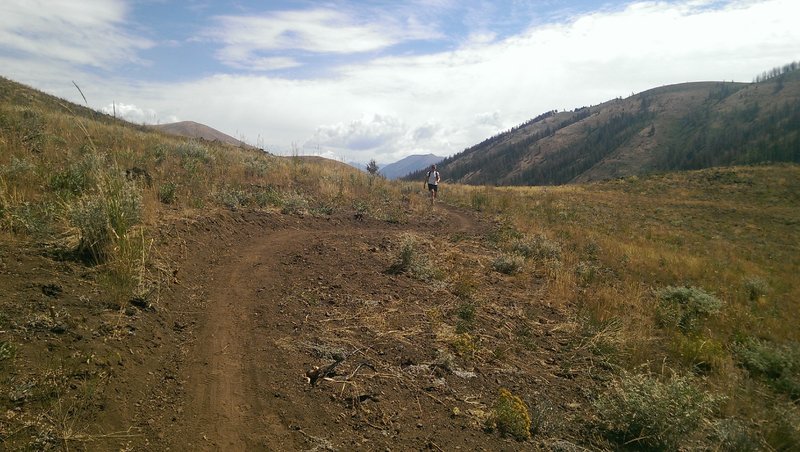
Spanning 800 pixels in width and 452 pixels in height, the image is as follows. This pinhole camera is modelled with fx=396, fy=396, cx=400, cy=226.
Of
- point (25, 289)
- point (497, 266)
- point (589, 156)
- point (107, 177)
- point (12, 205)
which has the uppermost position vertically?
point (589, 156)

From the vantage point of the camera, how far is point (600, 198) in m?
33.3

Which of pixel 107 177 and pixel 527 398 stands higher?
pixel 107 177

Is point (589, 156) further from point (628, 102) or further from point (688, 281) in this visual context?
point (688, 281)

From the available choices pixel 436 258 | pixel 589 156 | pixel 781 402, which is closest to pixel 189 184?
pixel 436 258

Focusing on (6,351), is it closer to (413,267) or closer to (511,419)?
(511,419)

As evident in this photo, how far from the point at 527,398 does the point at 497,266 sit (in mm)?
4911

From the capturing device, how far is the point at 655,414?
361cm

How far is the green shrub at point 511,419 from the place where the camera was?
343cm

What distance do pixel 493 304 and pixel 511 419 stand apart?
10.0 ft

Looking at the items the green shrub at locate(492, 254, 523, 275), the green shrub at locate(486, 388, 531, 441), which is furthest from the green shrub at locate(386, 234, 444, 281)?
the green shrub at locate(486, 388, 531, 441)

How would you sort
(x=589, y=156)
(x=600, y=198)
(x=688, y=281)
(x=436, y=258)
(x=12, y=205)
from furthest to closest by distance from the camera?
1. (x=589, y=156)
2. (x=600, y=198)
3. (x=688, y=281)
4. (x=436, y=258)
5. (x=12, y=205)

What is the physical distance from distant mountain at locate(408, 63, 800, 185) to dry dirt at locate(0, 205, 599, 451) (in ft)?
329

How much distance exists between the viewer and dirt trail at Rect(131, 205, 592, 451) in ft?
9.74

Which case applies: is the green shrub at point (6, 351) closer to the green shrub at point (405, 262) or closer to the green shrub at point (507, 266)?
the green shrub at point (405, 262)
